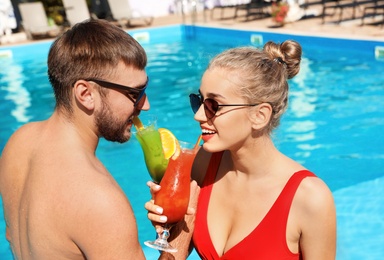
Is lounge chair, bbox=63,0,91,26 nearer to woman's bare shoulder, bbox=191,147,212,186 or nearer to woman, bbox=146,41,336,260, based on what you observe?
woman's bare shoulder, bbox=191,147,212,186

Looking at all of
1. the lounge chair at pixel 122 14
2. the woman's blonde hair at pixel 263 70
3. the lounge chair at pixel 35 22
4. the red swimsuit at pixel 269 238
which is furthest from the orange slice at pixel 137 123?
the lounge chair at pixel 122 14

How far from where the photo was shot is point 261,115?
2.21 m

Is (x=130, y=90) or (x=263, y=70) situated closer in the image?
(x=130, y=90)

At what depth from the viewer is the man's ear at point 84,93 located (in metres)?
1.91

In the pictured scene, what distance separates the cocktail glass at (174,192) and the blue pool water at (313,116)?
1.38 feet

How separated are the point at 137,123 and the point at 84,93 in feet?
1.04

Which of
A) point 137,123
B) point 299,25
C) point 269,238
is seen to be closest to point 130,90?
point 137,123

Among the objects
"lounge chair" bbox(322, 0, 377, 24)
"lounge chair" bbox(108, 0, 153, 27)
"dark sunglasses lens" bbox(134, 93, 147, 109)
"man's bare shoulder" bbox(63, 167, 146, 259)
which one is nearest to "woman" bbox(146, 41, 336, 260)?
"dark sunglasses lens" bbox(134, 93, 147, 109)

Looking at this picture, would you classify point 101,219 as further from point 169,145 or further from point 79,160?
point 169,145

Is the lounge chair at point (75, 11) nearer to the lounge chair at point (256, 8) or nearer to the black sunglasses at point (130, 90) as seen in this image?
the lounge chair at point (256, 8)

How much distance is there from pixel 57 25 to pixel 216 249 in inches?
684

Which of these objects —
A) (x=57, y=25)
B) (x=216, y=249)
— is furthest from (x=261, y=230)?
(x=57, y=25)

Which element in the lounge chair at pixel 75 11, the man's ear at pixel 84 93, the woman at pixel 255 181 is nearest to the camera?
the man's ear at pixel 84 93

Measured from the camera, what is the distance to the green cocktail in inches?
86.4
